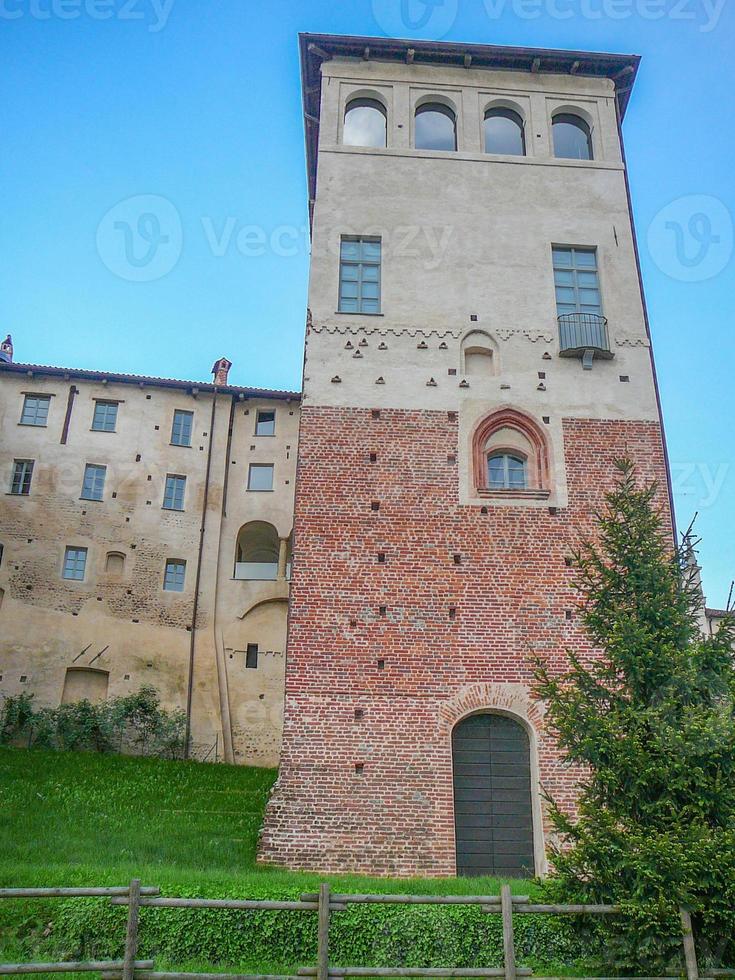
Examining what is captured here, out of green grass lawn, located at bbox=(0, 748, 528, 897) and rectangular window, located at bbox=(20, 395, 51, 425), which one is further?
rectangular window, located at bbox=(20, 395, 51, 425)

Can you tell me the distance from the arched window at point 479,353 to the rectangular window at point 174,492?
1545cm

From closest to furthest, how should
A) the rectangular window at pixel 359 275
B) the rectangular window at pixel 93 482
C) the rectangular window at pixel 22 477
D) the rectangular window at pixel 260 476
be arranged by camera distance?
1. the rectangular window at pixel 359 275
2. the rectangular window at pixel 22 477
3. the rectangular window at pixel 93 482
4. the rectangular window at pixel 260 476

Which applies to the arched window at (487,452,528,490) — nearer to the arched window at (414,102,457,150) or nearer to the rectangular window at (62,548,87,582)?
the arched window at (414,102,457,150)

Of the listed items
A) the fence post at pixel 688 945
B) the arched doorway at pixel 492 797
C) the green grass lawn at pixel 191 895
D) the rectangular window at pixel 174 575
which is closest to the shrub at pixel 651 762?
the fence post at pixel 688 945

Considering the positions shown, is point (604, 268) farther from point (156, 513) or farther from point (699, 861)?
point (156, 513)

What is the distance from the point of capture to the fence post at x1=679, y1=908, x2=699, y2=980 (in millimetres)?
8727

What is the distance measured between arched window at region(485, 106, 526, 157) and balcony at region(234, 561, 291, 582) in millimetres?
15384

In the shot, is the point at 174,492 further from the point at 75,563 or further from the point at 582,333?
the point at 582,333

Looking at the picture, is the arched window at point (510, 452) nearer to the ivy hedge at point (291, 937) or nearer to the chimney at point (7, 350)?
the ivy hedge at point (291, 937)

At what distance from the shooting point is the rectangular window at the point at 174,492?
101 ft

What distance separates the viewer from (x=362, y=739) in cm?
1485

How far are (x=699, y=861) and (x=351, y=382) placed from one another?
11211 mm

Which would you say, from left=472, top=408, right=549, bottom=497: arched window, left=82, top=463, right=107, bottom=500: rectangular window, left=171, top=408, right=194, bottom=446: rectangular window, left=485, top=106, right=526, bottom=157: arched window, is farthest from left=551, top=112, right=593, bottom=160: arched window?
left=82, top=463, right=107, bottom=500: rectangular window

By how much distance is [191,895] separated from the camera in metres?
10.4
